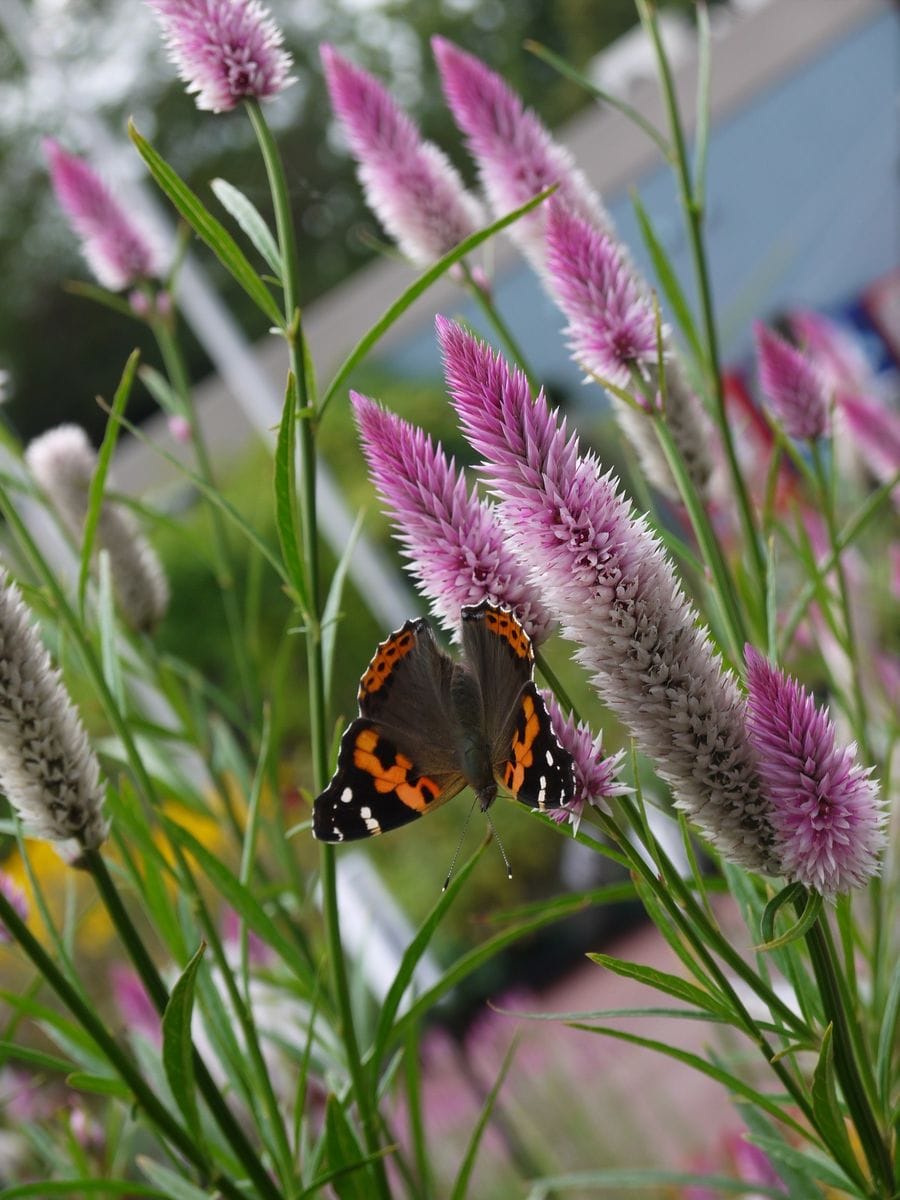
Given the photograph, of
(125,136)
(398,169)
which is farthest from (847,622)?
(125,136)

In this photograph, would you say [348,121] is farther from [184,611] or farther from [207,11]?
[184,611]

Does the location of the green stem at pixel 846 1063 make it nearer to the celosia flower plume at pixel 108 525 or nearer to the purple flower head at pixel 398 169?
the purple flower head at pixel 398 169

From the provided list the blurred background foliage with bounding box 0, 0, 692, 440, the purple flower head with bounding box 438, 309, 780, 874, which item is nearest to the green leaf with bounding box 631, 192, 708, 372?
the purple flower head with bounding box 438, 309, 780, 874

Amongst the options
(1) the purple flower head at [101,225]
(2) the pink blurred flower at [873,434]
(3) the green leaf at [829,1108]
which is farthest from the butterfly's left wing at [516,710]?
(2) the pink blurred flower at [873,434]

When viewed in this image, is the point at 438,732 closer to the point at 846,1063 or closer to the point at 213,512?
the point at 846,1063

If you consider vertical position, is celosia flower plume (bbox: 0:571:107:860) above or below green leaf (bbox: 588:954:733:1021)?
above

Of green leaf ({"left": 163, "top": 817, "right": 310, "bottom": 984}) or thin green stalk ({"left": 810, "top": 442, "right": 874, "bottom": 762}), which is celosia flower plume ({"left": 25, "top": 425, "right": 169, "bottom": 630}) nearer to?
green leaf ({"left": 163, "top": 817, "right": 310, "bottom": 984})

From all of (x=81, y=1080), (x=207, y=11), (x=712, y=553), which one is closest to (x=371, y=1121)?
(x=81, y=1080)
